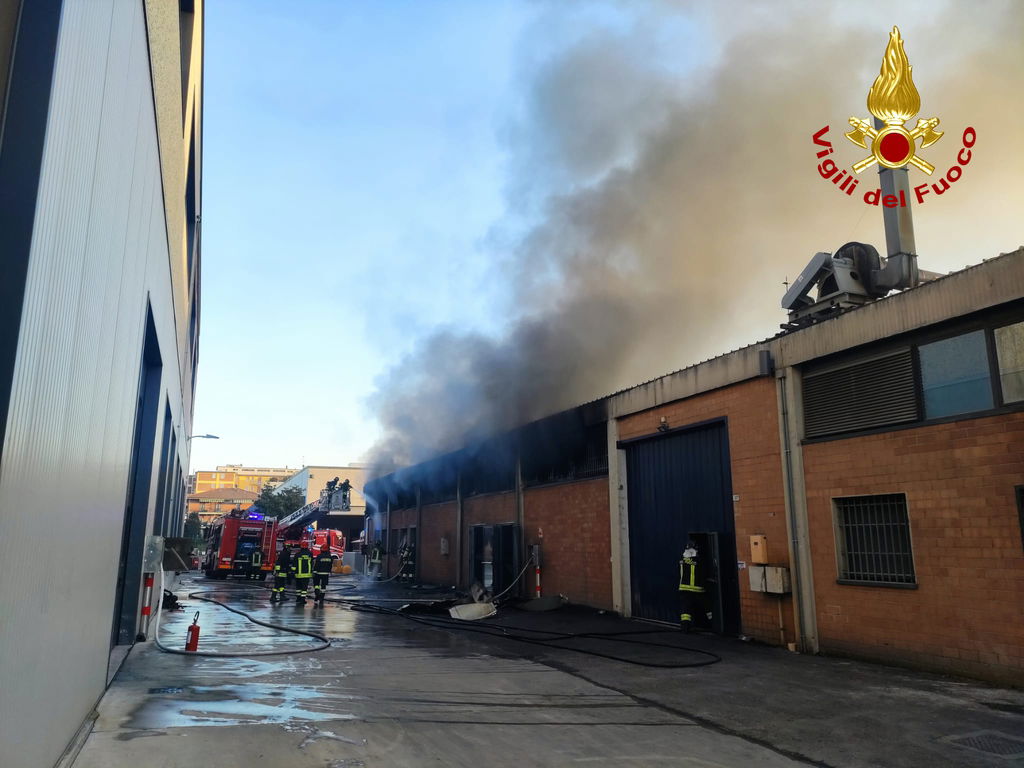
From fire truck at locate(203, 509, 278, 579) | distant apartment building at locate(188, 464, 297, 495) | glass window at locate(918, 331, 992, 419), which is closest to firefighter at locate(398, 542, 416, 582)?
fire truck at locate(203, 509, 278, 579)

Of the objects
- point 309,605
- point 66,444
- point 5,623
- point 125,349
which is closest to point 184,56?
point 125,349

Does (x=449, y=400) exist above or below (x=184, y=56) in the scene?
below

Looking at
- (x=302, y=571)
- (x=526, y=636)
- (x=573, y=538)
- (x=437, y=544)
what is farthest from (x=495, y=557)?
(x=437, y=544)

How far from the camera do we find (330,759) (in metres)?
4.52

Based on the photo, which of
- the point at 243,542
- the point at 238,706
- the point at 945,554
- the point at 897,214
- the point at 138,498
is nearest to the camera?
the point at 238,706

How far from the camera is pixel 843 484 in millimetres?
8945

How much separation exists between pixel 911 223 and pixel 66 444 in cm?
1412

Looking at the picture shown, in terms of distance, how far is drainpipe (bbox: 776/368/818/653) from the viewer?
9.25 meters

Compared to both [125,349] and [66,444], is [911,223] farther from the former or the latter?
[66,444]

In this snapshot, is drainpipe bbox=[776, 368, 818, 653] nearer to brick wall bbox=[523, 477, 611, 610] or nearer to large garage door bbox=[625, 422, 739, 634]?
large garage door bbox=[625, 422, 739, 634]

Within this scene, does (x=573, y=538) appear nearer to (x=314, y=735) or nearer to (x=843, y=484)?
(x=843, y=484)

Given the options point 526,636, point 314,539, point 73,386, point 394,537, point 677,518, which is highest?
point 73,386

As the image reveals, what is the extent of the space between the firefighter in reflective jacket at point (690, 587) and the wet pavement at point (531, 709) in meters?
1.14

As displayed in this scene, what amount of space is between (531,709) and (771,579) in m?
4.85
